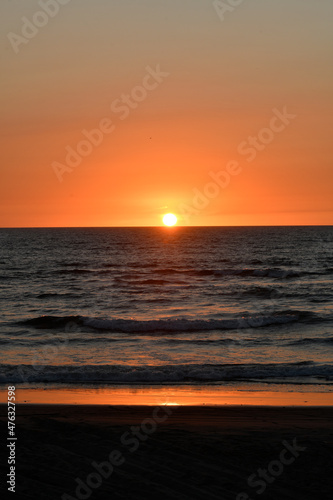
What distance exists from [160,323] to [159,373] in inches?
376

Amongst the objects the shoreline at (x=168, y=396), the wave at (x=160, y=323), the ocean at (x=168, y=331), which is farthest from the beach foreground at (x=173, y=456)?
the wave at (x=160, y=323)

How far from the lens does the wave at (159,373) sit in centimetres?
1499

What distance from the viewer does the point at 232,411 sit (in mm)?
11359

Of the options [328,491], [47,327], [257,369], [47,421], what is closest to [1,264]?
[47,327]

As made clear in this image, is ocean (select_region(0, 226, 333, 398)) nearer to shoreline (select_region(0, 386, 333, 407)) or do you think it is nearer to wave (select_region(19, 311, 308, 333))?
wave (select_region(19, 311, 308, 333))

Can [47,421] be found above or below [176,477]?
above

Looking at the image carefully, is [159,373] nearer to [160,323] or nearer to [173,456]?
[173,456]

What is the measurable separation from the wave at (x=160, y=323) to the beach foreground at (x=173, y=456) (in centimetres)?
1315

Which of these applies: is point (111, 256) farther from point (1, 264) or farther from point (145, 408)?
point (145, 408)

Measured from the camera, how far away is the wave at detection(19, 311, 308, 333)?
24.2m

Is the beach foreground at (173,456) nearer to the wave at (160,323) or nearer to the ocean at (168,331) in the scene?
the ocean at (168,331)

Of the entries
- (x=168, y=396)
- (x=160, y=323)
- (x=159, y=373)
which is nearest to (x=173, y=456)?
(x=168, y=396)

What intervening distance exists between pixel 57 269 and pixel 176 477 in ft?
173

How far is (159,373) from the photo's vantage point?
15.4 meters
